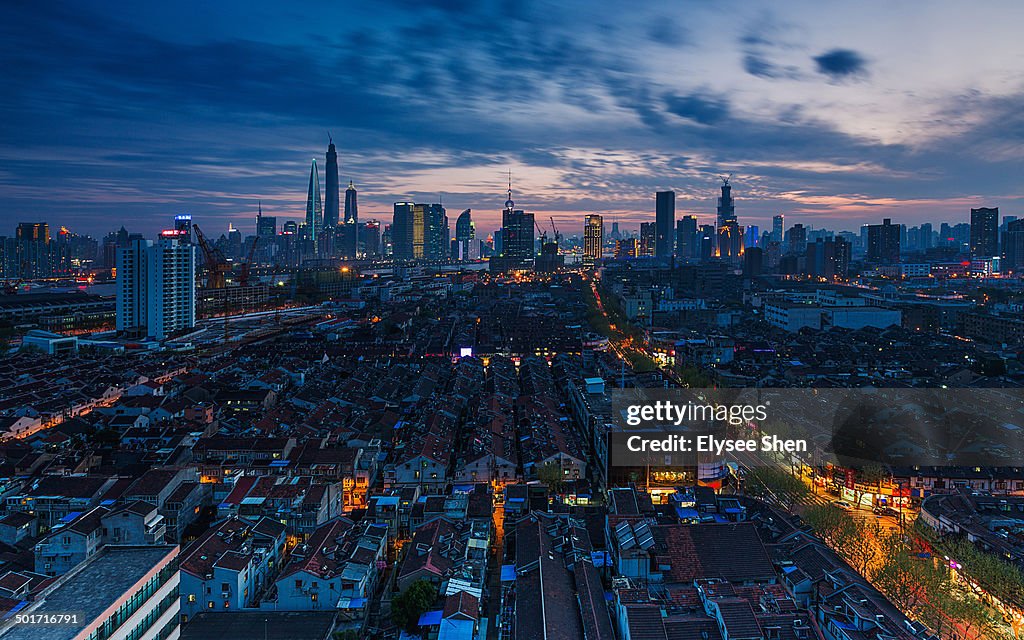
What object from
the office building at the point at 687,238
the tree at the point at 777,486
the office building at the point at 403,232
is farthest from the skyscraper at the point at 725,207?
the tree at the point at 777,486

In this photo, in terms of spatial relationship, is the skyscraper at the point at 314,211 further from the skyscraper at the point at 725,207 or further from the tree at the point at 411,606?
the tree at the point at 411,606

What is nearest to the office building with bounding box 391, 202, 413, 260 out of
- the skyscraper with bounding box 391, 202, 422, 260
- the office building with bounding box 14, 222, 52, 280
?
the skyscraper with bounding box 391, 202, 422, 260

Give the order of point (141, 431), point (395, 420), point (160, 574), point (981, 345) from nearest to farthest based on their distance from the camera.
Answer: point (160, 574)
point (141, 431)
point (395, 420)
point (981, 345)

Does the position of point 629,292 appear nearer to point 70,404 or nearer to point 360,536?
point 70,404

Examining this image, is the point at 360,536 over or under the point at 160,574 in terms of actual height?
under

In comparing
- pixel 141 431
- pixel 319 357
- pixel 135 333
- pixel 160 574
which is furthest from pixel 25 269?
pixel 160 574

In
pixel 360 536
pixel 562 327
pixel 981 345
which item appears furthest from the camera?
pixel 562 327
